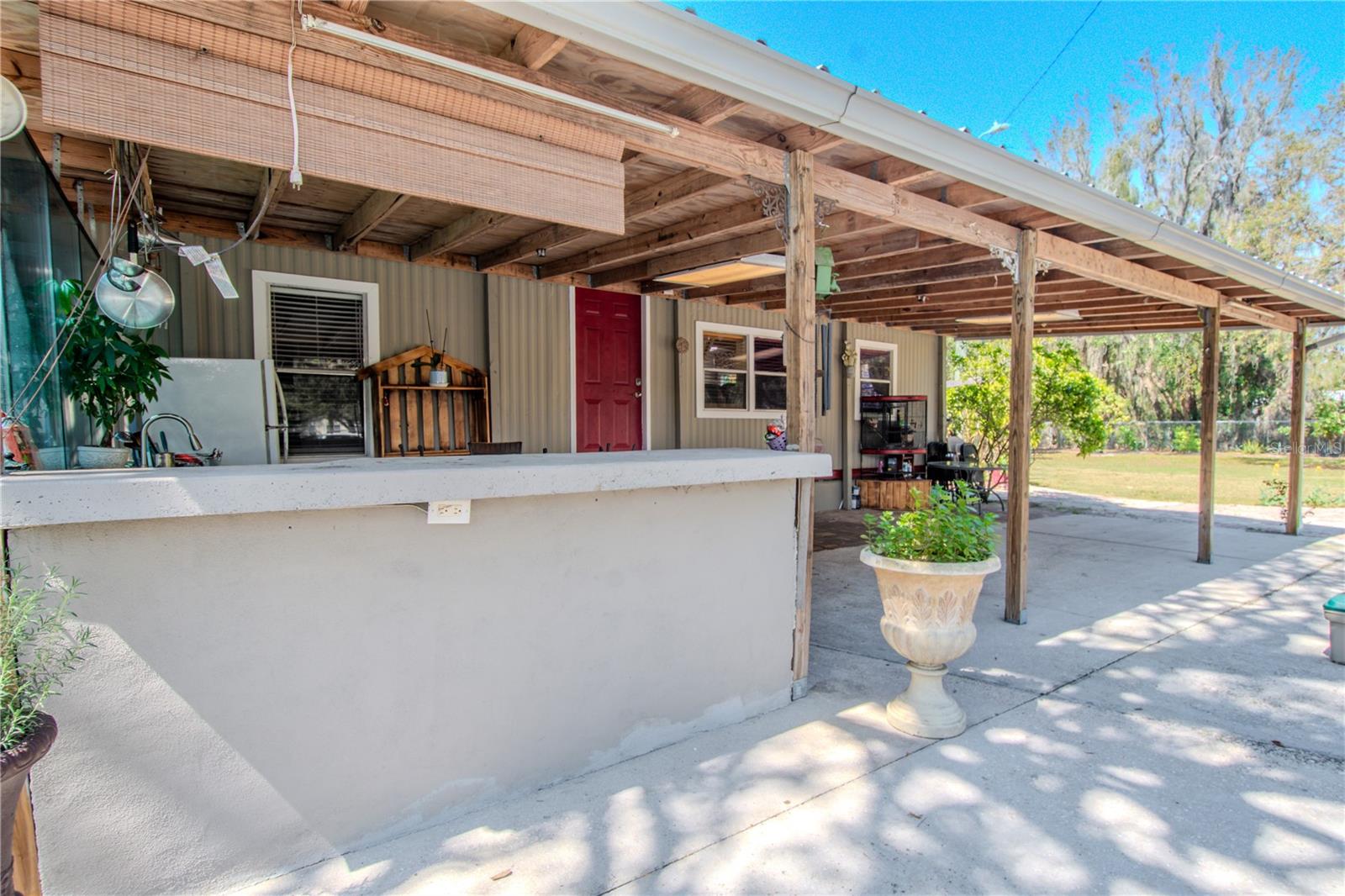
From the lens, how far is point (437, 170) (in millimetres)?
2369

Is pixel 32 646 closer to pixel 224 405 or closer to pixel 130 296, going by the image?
pixel 130 296

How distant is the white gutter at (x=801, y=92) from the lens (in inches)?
84.4

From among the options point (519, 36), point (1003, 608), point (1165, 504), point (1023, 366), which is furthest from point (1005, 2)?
point (519, 36)

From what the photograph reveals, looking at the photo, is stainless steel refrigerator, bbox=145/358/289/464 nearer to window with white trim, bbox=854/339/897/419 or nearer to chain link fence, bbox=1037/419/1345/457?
window with white trim, bbox=854/339/897/419

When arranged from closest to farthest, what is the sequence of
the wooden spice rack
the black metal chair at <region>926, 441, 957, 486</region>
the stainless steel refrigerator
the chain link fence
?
the stainless steel refrigerator
the wooden spice rack
the black metal chair at <region>926, 441, 957, 486</region>
the chain link fence

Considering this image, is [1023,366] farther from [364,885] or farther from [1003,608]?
[364,885]

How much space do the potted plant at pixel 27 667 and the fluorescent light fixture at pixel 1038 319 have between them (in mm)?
8664

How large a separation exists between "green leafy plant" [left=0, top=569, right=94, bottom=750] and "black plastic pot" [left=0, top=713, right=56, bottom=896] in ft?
0.08

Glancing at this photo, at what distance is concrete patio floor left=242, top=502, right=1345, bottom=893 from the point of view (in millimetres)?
1948

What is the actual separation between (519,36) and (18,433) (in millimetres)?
2029

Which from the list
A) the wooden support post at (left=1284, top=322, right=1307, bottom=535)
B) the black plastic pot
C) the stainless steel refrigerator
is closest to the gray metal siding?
the stainless steel refrigerator

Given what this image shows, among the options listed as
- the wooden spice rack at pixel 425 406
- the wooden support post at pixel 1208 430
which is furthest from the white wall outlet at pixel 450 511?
the wooden support post at pixel 1208 430

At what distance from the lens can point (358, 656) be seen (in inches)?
80.9

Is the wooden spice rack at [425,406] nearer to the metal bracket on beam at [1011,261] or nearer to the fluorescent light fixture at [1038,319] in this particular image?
the metal bracket on beam at [1011,261]
